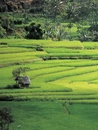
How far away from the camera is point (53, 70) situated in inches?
1324

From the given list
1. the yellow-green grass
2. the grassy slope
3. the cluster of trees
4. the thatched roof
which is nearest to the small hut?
the thatched roof

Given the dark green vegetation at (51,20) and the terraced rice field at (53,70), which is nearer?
the terraced rice field at (53,70)

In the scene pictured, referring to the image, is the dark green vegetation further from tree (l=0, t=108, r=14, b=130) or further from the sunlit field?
tree (l=0, t=108, r=14, b=130)

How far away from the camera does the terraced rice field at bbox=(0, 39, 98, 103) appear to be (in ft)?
83.3

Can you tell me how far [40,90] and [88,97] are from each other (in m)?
3.17

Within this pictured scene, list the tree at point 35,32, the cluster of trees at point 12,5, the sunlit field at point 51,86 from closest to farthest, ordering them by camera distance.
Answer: the sunlit field at point 51,86
the tree at point 35,32
the cluster of trees at point 12,5

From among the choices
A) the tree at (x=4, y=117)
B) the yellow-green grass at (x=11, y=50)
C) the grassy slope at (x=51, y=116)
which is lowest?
the grassy slope at (x=51, y=116)

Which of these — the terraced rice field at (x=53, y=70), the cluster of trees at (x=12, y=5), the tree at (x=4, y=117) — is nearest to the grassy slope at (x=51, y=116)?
the terraced rice field at (x=53, y=70)

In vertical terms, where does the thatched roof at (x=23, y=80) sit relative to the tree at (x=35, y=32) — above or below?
below

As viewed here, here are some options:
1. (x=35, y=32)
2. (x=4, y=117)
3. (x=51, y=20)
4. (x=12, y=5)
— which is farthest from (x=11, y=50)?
(x=12, y=5)

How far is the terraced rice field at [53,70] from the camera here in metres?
25.4

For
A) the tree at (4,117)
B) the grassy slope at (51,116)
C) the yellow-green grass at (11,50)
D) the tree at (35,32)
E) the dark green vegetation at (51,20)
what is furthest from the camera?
the dark green vegetation at (51,20)

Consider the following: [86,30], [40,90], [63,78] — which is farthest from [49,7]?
[40,90]

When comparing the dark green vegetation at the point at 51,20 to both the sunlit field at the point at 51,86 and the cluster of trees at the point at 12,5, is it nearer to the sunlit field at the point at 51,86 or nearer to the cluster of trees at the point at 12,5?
the cluster of trees at the point at 12,5
